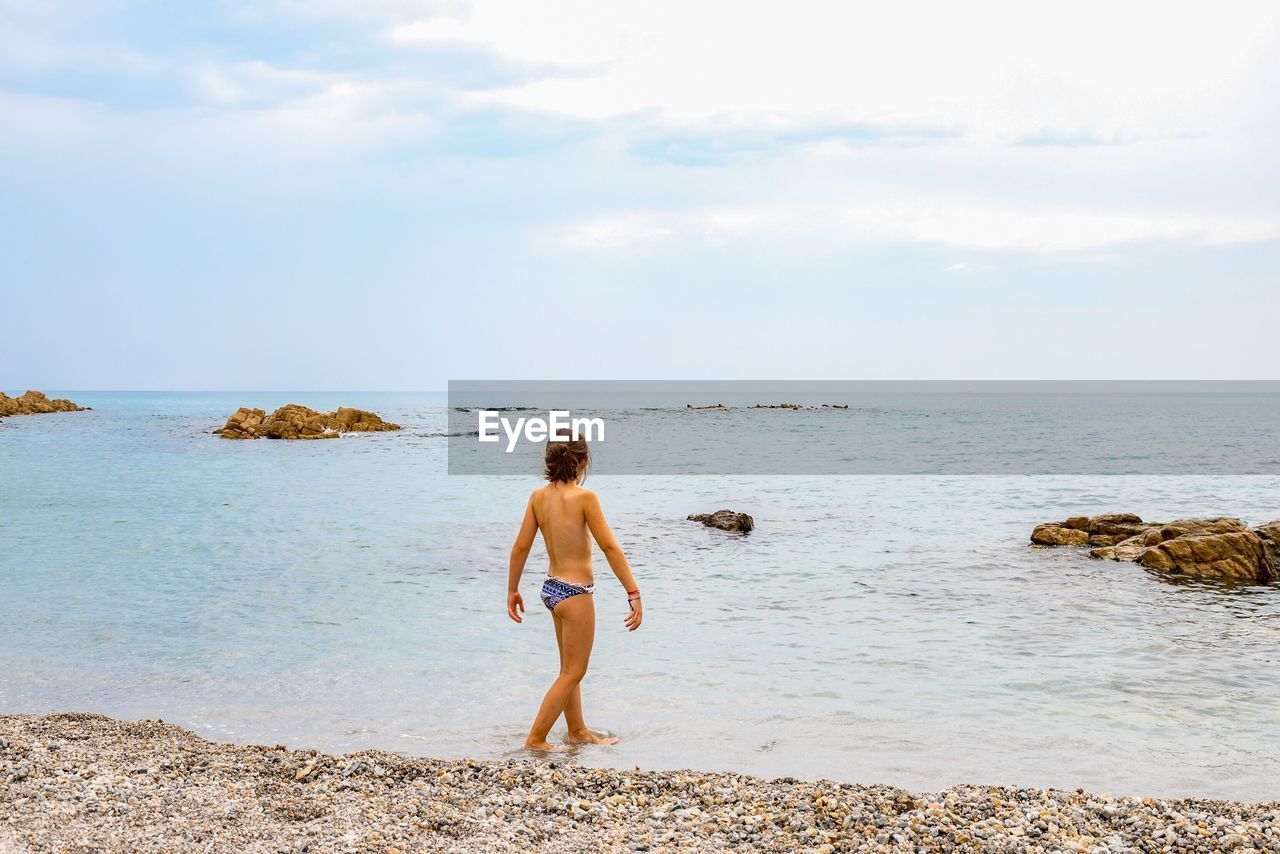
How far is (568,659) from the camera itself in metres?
6.43

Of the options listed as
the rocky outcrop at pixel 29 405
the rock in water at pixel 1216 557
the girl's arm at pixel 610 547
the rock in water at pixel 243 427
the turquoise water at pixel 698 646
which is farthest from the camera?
the rocky outcrop at pixel 29 405

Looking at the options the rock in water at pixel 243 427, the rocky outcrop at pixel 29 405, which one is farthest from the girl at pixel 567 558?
the rocky outcrop at pixel 29 405

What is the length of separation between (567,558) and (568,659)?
0.71m

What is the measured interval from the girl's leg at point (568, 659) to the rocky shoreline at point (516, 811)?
55cm

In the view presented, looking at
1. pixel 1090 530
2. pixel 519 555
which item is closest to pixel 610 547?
pixel 519 555

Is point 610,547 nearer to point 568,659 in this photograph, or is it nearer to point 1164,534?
point 568,659

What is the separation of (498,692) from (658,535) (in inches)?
418

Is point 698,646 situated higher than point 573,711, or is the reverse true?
point 573,711

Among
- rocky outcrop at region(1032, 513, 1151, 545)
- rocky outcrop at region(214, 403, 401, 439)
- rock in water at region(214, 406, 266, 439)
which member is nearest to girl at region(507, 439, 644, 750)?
rocky outcrop at region(1032, 513, 1151, 545)

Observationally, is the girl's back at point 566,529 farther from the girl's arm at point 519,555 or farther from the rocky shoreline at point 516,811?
the rocky shoreline at point 516,811

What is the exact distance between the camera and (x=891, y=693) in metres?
7.87

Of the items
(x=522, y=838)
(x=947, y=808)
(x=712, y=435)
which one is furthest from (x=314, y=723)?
(x=712, y=435)

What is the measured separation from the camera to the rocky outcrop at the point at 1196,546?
14.2 metres

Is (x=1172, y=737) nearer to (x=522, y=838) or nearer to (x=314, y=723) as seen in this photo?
(x=522, y=838)
